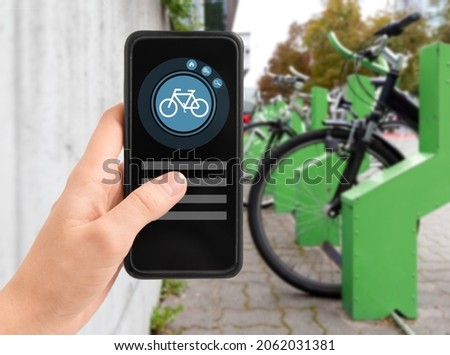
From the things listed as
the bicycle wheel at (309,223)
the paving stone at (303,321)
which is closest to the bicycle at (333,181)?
the bicycle wheel at (309,223)

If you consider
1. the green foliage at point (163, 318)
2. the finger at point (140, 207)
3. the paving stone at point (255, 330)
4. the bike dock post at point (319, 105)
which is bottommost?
the paving stone at point (255, 330)

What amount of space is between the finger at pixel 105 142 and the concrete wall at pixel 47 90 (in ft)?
0.16

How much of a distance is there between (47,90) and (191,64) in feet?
0.33

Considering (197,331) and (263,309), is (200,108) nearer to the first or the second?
(197,331)

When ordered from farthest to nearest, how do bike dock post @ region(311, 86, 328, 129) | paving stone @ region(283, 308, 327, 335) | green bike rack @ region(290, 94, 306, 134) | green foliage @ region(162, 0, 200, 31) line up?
green bike rack @ region(290, 94, 306, 134), bike dock post @ region(311, 86, 328, 129), paving stone @ region(283, 308, 327, 335), green foliage @ region(162, 0, 200, 31)

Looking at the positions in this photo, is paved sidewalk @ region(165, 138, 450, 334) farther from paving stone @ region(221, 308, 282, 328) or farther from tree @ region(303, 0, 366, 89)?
tree @ region(303, 0, 366, 89)

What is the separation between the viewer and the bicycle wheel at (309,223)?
134cm

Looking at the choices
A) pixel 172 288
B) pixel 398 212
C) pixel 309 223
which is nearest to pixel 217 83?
pixel 398 212

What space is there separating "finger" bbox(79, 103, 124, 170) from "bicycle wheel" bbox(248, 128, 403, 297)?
0.90 m

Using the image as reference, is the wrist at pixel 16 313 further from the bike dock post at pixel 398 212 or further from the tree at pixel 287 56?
the bike dock post at pixel 398 212

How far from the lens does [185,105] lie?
27 cm

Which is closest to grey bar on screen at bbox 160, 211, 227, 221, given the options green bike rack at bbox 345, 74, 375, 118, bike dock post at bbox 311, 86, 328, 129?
green bike rack at bbox 345, 74, 375, 118

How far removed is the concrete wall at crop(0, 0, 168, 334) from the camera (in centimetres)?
28

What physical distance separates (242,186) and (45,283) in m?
0.11
